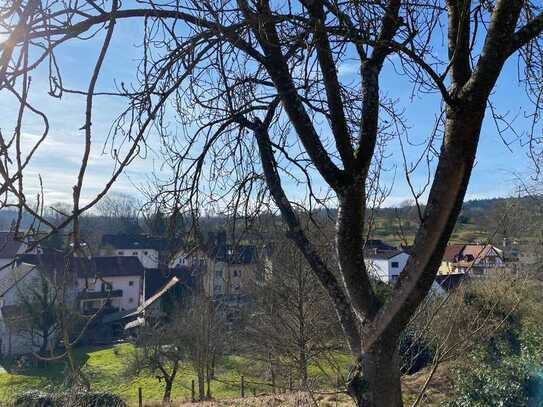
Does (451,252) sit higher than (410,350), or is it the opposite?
(451,252)

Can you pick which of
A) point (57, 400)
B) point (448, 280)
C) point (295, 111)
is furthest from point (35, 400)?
point (295, 111)

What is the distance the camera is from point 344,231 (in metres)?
2.12

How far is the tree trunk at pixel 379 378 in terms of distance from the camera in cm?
193

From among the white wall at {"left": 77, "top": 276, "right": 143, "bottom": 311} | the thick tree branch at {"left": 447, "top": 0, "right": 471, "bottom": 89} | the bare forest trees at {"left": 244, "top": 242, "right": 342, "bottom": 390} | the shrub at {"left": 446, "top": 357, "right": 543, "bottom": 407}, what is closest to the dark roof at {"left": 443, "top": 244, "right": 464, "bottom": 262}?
the thick tree branch at {"left": 447, "top": 0, "right": 471, "bottom": 89}

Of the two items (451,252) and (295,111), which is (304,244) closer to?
(295,111)

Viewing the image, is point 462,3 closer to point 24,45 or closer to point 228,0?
point 228,0

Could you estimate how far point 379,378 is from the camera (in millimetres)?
1934

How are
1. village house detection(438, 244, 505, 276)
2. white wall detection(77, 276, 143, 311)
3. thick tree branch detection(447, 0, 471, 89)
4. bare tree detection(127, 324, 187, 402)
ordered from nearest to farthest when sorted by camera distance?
thick tree branch detection(447, 0, 471, 89), village house detection(438, 244, 505, 276), bare tree detection(127, 324, 187, 402), white wall detection(77, 276, 143, 311)

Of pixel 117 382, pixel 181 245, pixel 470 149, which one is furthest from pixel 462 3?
pixel 117 382

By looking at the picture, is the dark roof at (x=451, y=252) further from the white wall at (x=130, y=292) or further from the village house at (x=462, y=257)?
the white wall at (x=130, y=292)

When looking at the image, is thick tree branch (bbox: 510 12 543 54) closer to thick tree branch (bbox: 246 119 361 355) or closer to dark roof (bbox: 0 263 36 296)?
thick tree branch (bbox: 246 119 361 355)

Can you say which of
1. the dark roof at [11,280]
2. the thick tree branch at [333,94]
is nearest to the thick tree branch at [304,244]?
the thick tree branch at [333,94]

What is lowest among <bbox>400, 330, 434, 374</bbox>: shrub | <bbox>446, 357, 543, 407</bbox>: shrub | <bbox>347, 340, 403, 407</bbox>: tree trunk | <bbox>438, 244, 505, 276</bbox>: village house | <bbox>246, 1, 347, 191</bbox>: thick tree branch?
<bbox>446, 357, 543, 407</bbox>: shrub

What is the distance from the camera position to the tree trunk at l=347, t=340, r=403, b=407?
1.93 metres
